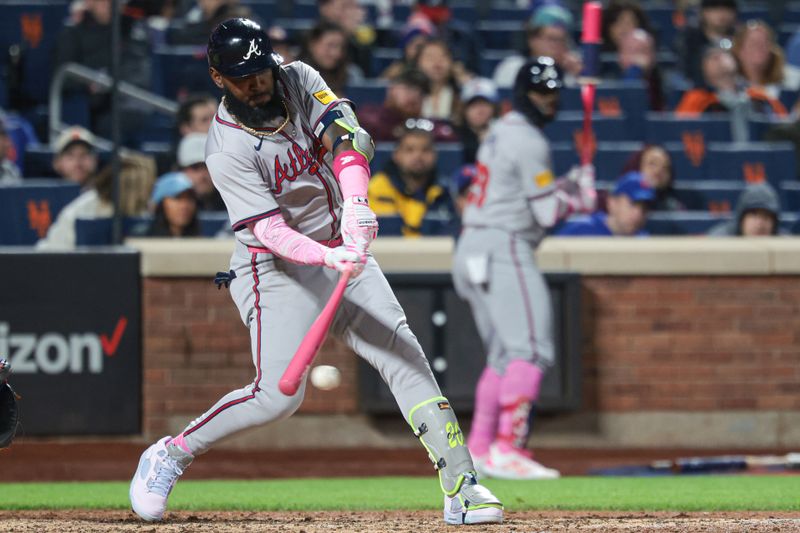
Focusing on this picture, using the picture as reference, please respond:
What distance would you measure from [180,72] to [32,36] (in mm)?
1087

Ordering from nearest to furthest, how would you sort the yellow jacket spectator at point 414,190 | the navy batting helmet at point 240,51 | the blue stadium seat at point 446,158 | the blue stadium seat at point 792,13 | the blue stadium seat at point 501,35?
the navy batting helmet at point 240,51 → the yellow jacket spectator at point 414,190 → the blue stadium seat at point 446,158 → the blue stadium seat at point 501,35 → the blue stadium seat at point 792,13

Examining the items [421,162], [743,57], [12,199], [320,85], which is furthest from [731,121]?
[320,85]

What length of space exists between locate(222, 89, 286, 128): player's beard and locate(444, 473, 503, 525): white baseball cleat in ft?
4.51

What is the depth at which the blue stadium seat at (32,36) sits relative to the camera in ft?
33.0

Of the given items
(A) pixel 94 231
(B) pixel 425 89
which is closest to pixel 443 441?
(A) pixel 94 231

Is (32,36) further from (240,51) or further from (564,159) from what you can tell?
(240,51)

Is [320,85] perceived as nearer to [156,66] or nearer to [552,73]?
[552,73]

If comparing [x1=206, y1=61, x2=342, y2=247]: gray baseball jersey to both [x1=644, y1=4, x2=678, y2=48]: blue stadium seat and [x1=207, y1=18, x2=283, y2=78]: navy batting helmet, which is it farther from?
[x1=644, y1=4, x2=678, y2=48]: blue stadium seat

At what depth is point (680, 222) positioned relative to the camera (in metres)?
9.21

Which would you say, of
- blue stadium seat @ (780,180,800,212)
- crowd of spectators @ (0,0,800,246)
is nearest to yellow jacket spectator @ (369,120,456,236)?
crowd of spectators @ (0,0,800,246)

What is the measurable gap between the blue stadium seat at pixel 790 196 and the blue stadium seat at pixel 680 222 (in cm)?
75

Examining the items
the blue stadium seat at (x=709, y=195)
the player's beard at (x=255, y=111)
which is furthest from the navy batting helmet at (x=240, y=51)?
the blue stadium seat at (x=709, y=195)

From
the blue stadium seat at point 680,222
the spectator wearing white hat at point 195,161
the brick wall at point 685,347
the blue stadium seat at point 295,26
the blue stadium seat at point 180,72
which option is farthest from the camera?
the blue stadium seat at point 295,26

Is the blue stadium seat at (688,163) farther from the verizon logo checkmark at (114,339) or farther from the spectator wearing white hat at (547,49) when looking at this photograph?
the verizon logo checkmark at (114,339)
